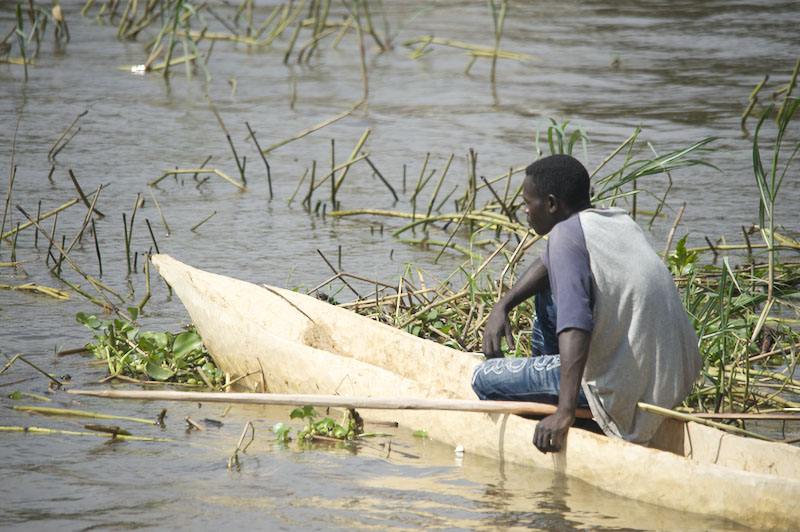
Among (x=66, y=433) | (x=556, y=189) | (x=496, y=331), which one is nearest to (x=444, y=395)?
(x=496, y=331)

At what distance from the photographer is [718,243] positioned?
19.6 feet

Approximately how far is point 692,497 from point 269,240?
13.1 ft

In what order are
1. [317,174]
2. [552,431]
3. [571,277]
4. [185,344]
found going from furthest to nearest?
[317,174] → [185,344] → [552,431] → [571,277]

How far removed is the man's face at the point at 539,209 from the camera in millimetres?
3299

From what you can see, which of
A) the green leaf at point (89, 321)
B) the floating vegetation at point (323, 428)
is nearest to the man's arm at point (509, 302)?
the floating vegetation at point (323, 428)

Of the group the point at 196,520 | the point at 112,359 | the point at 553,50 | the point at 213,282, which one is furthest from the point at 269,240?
the point at 553,50

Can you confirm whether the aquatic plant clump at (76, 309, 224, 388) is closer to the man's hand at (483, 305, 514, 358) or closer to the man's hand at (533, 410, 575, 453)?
the man's hand at (483, 305, 514, 358)

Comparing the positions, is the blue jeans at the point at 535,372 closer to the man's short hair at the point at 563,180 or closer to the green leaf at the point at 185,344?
the man's short hair at the point at 563,180

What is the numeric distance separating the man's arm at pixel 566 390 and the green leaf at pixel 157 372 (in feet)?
5.67

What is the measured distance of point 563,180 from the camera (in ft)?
10.7

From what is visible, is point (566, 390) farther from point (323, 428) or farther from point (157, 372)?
point (157, 372)

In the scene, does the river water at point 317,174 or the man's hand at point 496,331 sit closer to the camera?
the river water at point 317,174

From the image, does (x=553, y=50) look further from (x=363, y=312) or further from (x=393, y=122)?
(x=363, y=312)

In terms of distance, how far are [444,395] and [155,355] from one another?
1.40 metres
